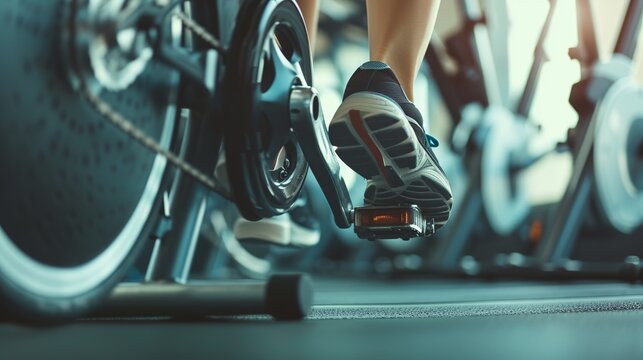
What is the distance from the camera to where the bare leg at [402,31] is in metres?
1.06

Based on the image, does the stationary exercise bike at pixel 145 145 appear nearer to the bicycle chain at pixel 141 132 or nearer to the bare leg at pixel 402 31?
the bicycle chain at pixel 141 132

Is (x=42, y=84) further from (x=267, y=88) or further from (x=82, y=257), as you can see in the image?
(x=267, y=88)

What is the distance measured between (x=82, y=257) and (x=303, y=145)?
33cm

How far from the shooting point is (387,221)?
101 cm

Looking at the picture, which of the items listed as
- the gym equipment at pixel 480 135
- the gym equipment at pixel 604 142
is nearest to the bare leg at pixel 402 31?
the gym equipment at pixel 604 142

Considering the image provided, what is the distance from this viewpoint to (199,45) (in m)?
0.91

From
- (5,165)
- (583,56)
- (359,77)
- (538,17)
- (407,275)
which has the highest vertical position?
(538,17)

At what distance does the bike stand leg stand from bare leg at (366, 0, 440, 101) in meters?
0.36

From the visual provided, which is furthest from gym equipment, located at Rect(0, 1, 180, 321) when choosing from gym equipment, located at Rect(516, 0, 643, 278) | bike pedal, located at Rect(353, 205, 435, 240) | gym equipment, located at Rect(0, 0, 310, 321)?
gym equipment, located at Rect(516, 0, 643, 278)

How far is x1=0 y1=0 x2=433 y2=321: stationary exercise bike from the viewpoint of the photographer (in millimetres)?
655

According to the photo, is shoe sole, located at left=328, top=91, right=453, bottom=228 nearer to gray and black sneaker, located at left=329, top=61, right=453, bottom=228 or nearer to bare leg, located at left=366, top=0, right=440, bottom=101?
gray and black sneaker, located at left=329, top=61, right=453, bottom=228

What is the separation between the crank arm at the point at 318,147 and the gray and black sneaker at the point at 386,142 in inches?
1.3

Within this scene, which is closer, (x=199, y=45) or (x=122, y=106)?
(x=122, y=106)

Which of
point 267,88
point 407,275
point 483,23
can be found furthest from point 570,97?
point 267,88
